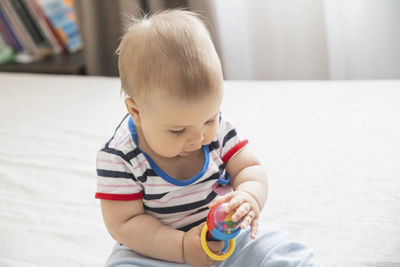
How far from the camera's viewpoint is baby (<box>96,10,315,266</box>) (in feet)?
2.52

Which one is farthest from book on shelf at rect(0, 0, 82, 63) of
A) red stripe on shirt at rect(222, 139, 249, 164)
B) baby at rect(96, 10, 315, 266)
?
red stripe on shirt at rect(222, 139, 249, 164)

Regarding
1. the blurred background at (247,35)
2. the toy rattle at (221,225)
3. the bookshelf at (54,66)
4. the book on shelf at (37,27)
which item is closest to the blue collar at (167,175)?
the toy rattle at (221,225)

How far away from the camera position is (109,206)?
2.89 feet

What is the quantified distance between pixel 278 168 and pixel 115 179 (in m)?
0.54

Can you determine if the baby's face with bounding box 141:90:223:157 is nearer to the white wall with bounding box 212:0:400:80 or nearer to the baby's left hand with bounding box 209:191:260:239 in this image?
the baby's left hand with bounding box 209:191:260:239

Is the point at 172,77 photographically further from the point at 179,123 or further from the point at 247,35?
the point at 247,35

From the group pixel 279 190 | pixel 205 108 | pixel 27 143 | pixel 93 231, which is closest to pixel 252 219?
pixel 205 108

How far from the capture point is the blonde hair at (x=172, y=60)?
757mm

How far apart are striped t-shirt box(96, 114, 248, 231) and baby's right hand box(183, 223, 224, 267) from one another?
8 centimetres

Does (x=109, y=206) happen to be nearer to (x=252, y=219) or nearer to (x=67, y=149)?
(x=252, y=219)

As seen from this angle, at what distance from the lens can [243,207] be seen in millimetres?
801

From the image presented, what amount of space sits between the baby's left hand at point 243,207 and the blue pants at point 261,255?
0.32 ft

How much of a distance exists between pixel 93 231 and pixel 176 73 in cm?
57

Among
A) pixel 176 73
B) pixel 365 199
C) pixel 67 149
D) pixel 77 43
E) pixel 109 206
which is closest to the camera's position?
pixel 176 73
